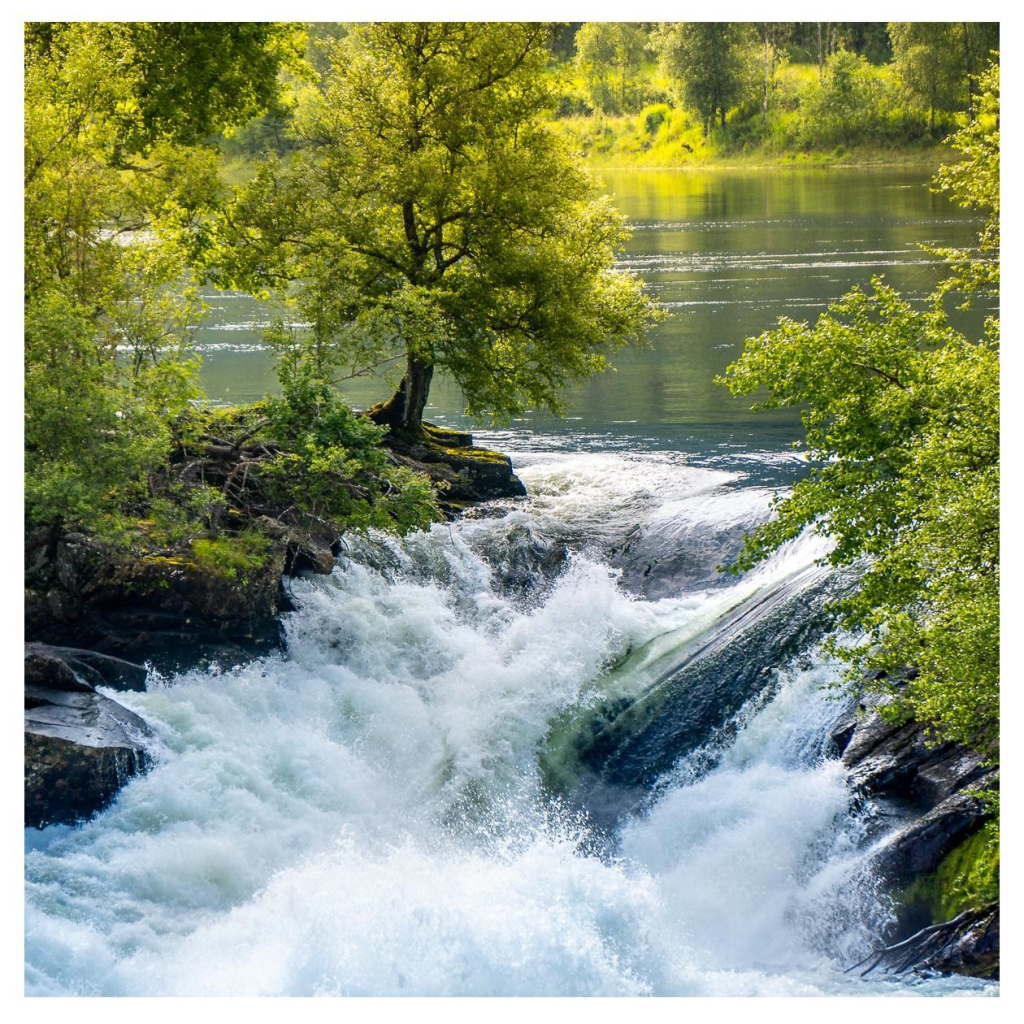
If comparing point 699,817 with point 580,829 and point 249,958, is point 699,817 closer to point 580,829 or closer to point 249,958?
point 580,829

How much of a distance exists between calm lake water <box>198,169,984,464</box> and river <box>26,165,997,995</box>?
17.8ft

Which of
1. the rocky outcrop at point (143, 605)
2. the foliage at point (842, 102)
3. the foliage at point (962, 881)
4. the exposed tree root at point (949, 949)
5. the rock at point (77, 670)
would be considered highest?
the foliage at point (842, 102)

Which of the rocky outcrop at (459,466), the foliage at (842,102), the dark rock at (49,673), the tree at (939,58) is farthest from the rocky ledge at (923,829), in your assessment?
the foliage at (842,102)

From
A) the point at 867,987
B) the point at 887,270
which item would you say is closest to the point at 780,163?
the point at 887,270

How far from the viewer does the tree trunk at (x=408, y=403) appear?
24141 millimetres

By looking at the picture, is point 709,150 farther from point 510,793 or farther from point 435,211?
point 510,793

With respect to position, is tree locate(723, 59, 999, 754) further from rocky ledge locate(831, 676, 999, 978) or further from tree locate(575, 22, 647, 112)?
tree locate(575, 22, 647, 112)

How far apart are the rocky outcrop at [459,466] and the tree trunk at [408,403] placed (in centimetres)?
25

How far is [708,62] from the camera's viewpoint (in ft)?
174

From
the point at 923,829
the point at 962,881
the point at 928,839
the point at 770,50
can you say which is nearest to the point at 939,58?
the point at 770,50

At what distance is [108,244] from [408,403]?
917 cm

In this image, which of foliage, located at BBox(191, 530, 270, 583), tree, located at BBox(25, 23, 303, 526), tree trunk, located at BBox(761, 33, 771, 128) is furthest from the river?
tree trunk, located at BBox(761, 33, 771, 128)

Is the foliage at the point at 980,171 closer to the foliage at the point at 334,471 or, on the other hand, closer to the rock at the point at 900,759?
the rock at the point at 900,759

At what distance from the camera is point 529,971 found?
11.5m
